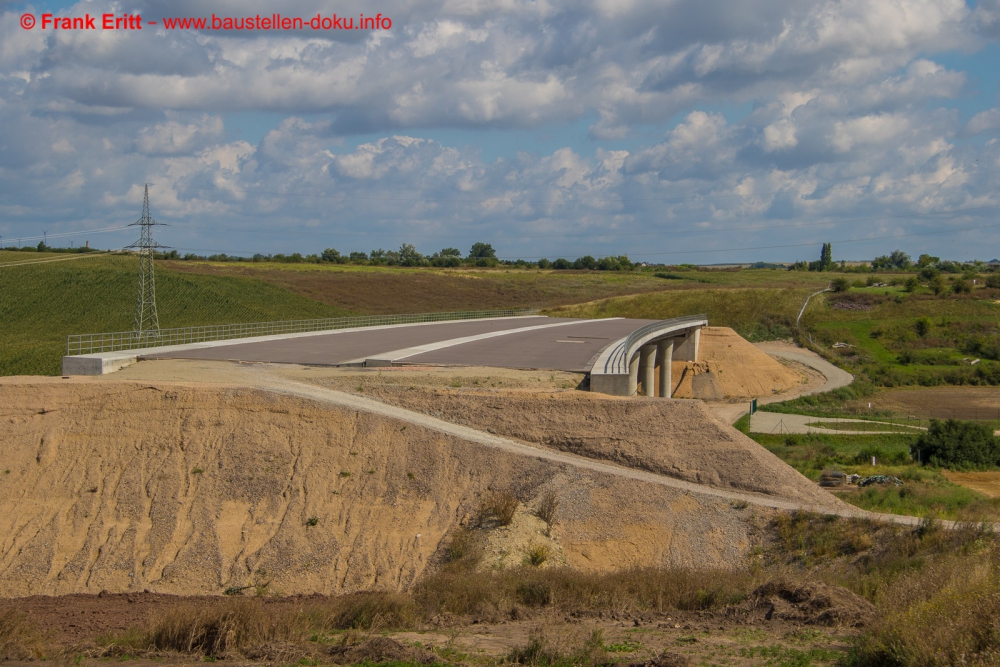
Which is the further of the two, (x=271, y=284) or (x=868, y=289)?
(x=868, y=289)

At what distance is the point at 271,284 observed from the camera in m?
84.9

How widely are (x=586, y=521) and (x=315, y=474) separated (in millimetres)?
6589

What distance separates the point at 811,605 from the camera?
12.5 m

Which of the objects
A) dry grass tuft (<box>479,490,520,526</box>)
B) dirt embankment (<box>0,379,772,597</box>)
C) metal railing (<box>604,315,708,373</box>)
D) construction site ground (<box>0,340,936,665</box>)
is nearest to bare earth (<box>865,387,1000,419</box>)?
metal railing (<box>604,315,708,373</box>)

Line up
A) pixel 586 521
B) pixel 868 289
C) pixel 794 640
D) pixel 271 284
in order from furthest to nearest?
pixel 868 289, pixel 271 284, pixel 586 521, pixel 794 640

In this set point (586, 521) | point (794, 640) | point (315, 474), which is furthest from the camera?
point (315, 474)

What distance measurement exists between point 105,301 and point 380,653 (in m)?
62.1

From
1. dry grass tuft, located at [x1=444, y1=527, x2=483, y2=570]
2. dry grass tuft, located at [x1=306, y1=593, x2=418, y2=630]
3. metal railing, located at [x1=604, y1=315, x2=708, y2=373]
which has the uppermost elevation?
metal railing, located at [x1=604, y1=315, x2=708, y2=373]

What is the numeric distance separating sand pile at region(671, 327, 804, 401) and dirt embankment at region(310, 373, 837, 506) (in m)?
35.6

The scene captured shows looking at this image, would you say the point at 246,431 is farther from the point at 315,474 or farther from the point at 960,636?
the point at 960,636

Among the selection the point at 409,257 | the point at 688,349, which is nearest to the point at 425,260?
the point at 409,257

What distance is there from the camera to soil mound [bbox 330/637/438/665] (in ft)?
35.7

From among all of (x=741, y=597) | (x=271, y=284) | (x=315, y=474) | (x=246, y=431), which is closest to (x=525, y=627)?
(x=741, y=597)

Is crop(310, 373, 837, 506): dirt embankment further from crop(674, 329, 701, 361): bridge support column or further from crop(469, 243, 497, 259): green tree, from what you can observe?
crop(469, 243, 497, 259): green tree
